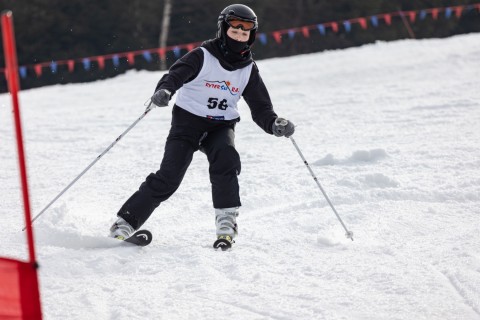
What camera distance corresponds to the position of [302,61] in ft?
48.0

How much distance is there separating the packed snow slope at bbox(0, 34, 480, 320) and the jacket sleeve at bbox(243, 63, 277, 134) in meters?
0.74

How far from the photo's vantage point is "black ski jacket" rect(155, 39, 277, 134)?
409cm

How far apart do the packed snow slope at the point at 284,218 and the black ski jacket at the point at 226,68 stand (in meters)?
0.77

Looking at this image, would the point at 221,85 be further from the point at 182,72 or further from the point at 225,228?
the point at 225,228

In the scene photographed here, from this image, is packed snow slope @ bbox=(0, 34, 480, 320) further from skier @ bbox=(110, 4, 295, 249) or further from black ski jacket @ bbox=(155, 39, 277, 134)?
black ski jacket @ bbox=(155, 39, 277, 134)

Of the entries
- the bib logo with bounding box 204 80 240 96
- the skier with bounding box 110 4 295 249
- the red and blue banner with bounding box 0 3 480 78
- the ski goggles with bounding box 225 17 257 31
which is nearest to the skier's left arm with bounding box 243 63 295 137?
the skier with bounding box 110 4 295 249

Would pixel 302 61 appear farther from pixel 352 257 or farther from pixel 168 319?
pixel 168 319

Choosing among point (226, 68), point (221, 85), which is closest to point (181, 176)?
point (221, 85)

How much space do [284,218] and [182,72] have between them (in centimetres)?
129

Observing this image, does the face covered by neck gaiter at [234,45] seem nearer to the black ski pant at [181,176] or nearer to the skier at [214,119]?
the skier at [214,119]

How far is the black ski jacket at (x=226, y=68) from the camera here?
4086mm

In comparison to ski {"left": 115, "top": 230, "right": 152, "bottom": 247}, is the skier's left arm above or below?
above

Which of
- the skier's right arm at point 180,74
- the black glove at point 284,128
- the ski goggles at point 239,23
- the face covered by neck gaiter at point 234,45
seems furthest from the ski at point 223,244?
the ski goggles at point 239,23

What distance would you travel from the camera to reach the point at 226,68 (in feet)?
13.9
